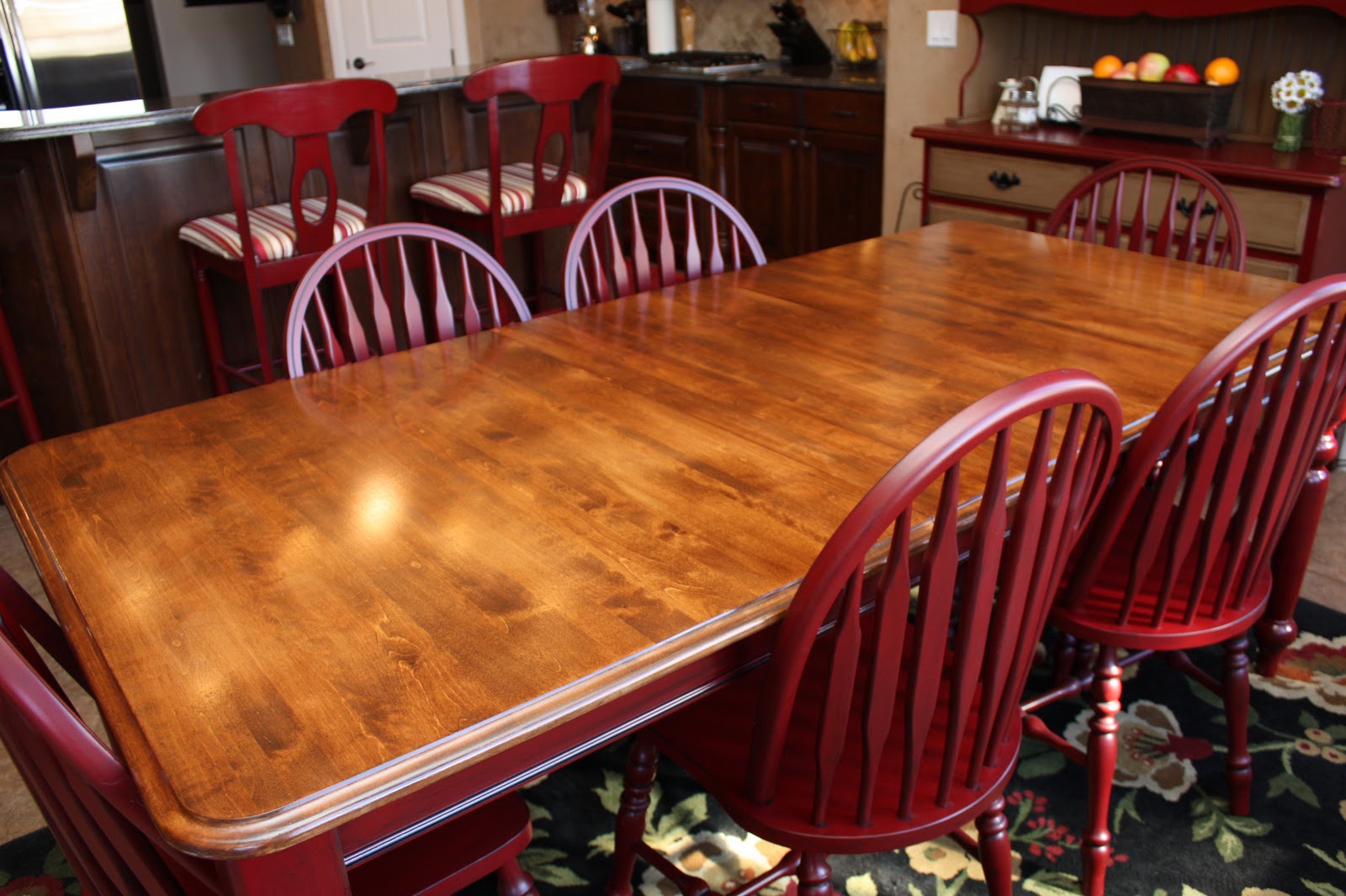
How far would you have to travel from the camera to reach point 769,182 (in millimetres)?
4512

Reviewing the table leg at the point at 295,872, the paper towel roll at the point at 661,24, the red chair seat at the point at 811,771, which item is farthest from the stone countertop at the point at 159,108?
the table leg at the point at 295,872

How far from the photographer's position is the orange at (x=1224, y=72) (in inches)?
121

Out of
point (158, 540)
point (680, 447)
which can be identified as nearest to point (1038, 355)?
point (680, 447)

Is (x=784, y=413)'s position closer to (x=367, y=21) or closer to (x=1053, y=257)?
(x=1053, y=257)

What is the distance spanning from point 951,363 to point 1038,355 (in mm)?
135

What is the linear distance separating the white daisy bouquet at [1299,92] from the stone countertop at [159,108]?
4.56 ft

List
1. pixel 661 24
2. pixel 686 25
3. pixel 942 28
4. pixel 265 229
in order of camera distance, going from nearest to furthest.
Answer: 1. pixel 265 229
2. pixel 942 28
3. pixel 661 24
4. pixel 686 25

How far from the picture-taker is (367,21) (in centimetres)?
516

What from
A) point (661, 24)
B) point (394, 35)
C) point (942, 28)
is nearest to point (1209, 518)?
point (942, 28)

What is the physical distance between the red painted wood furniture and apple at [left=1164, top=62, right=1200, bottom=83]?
3.15 m

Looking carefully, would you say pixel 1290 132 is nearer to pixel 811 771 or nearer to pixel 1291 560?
pixel 1291 560

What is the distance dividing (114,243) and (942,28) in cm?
258

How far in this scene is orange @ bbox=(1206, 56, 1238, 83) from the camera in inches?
121

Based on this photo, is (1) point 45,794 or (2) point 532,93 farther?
(2) point 532,93
